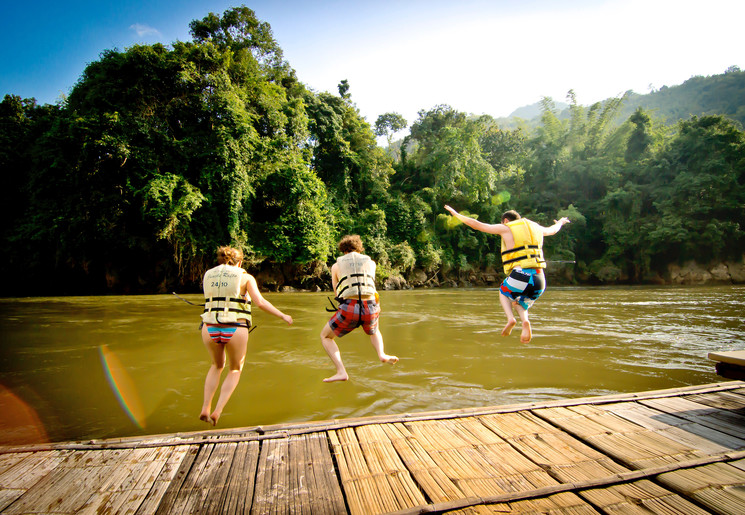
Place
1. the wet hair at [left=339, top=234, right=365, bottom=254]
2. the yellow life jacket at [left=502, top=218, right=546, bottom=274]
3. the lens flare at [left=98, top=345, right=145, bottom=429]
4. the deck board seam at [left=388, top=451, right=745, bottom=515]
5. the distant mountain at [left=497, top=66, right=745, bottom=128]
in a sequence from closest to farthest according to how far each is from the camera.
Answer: the deck board seam at [left=388, top=451, right=745, bottom=515] < the lens flare at [left=98, top=345, right=145, bottom=429] < the wet hair at [left=339, top=234, right=365, bottom=254] < the yellow life jacket at [left=502, top=218, right=546, bottom=274] < the distant mountain at [left=497, top=66, right=745, bottom=128]

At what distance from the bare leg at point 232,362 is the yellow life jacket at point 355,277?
1.23 metres

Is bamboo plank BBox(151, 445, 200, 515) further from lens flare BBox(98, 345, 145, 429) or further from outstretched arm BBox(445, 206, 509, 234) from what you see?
outstretched arm BBox(445, 206, 509, 234)

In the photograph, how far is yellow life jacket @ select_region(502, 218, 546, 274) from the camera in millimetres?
5027

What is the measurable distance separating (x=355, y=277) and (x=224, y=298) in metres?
1.50

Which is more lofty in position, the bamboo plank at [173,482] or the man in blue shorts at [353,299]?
the man in blue shorts at [353,299]

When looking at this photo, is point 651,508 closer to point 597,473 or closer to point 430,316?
point 597,473

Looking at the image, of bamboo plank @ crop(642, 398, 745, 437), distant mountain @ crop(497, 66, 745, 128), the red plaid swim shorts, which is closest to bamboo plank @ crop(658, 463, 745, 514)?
bamboo plank @ crop(642, 398, 745, 437)

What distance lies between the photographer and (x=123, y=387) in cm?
521

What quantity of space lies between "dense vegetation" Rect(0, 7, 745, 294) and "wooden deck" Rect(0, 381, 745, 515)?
61.2 ft

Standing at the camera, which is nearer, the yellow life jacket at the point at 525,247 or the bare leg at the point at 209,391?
the bare leg at the point at 209,391

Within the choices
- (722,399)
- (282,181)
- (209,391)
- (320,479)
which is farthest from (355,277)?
(282,181)

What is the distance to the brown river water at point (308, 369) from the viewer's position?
14.4 ft

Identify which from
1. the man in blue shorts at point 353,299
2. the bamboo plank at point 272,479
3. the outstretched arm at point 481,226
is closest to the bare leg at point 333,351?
the man in blue shorts at point 353,299

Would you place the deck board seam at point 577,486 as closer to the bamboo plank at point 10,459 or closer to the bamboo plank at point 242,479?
the bamboo plank at point 242,479
